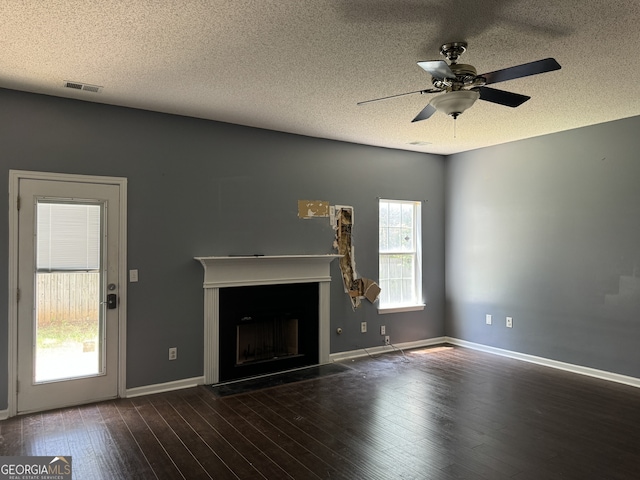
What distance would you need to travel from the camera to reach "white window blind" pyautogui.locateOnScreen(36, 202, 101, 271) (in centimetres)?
363

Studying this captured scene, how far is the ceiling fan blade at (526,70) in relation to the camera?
2.20 meters

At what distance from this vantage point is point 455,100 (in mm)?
2656

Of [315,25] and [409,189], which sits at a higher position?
[315,25]

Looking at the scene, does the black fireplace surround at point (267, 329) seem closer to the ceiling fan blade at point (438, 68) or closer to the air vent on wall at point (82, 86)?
the air vent on wall at point (82, 86)

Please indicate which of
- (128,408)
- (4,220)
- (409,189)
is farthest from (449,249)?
(4,220)

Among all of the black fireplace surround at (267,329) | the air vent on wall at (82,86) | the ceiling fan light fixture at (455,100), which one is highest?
the air vent on wall at (82,86)

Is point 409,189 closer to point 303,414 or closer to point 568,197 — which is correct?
point 568,197

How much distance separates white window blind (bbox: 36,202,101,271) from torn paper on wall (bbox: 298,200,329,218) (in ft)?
6.99

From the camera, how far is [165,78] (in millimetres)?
3299

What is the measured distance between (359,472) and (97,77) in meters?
3.36

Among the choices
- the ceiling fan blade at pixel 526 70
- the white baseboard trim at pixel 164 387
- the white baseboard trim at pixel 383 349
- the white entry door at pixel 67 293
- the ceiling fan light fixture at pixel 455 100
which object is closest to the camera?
the ceiling fan blade at pixel 526 70

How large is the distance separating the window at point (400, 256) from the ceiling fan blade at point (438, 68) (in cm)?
332

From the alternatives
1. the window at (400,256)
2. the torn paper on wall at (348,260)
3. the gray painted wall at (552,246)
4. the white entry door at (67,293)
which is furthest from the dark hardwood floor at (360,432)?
the window at (400,256)
